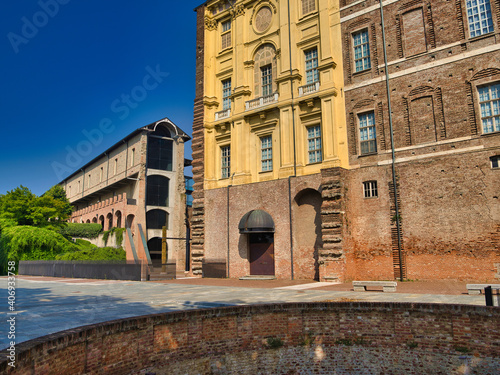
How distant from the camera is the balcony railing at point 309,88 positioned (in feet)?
83.3

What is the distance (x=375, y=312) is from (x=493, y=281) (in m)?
11.3

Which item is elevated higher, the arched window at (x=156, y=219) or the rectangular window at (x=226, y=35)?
the rectangular window at (x=226, y=35)

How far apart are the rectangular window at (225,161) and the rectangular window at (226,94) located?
3311 mm

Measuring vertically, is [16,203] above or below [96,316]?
above

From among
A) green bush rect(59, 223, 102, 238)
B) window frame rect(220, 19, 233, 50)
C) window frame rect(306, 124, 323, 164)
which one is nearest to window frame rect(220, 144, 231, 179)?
window frame rect(306, 124, 323, 164)

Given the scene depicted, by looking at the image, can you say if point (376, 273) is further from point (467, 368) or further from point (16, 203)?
point (16, 203)

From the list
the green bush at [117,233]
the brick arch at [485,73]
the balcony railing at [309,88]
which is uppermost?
the balcony railing at [309,88]

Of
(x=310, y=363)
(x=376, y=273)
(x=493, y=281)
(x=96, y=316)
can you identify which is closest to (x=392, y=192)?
(x=376, y=273)

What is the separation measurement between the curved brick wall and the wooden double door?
50.4ft

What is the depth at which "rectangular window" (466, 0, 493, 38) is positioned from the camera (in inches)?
797

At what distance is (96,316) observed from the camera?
10.4m

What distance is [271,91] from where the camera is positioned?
2827cm

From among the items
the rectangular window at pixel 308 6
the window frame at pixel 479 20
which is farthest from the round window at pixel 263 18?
the window frame at pixel 479 20

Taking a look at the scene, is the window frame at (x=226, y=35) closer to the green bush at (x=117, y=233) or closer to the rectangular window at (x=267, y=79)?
the rectangular window at (x=267, y=79)
